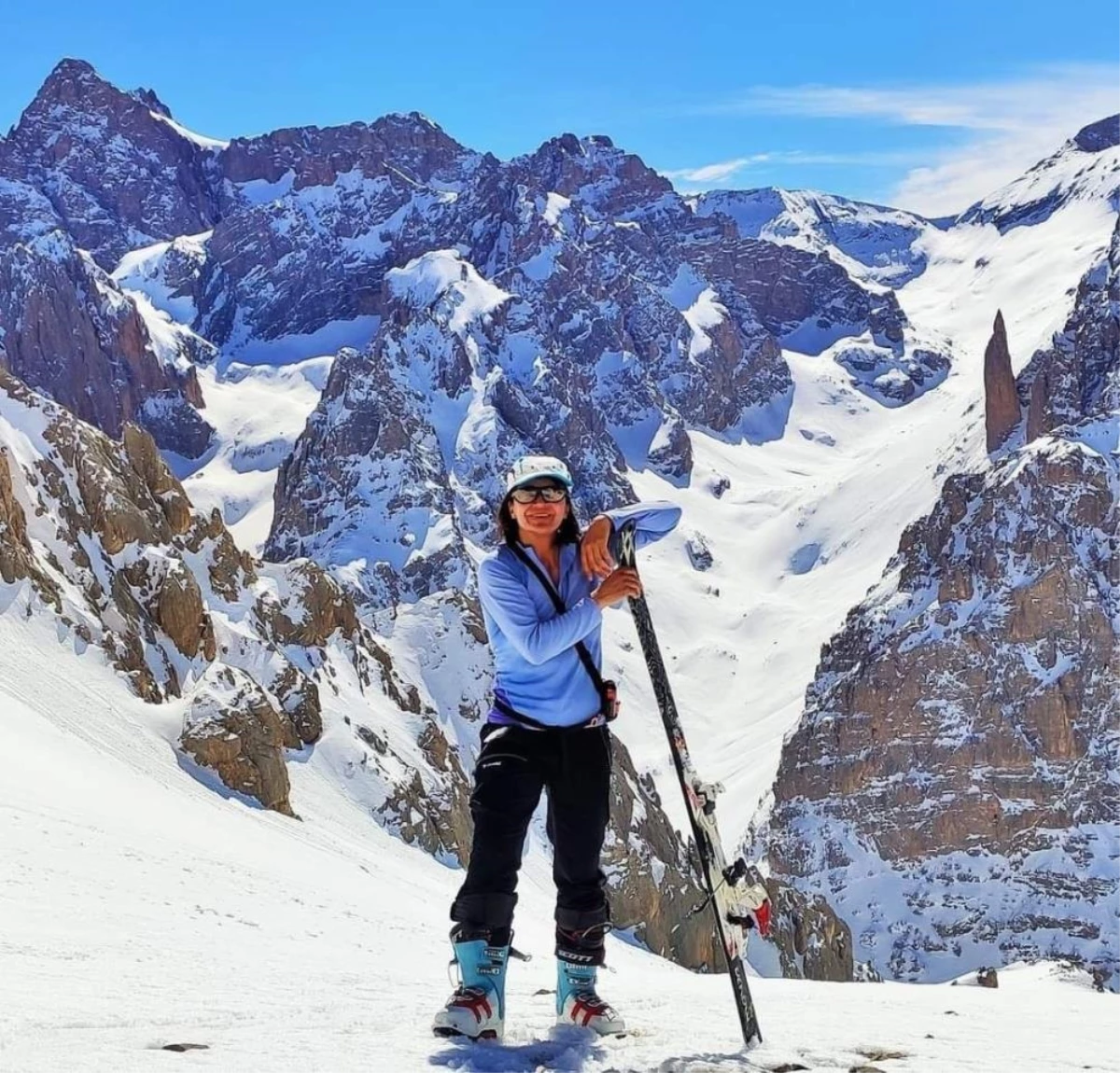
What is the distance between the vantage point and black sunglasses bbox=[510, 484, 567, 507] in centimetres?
779

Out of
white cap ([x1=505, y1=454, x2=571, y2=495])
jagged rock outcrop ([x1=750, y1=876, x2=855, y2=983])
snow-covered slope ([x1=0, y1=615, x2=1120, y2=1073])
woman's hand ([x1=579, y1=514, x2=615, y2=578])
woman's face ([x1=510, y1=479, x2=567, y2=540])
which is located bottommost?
jagged rock outcrop ([x1=750, y1=876, x2=855, y2=983])

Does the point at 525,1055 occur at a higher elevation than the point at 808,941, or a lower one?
higher

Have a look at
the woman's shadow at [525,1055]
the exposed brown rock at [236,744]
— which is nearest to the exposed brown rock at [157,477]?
the exposed brown rock at [236,744]

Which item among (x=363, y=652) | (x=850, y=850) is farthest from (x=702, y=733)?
(x=363, y=652)

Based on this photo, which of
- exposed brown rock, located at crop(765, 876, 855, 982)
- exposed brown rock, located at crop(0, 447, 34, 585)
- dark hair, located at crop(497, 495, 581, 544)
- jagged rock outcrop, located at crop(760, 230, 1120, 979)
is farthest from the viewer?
jagged rock outcrop, located at crop(760, 230, 1120, 979)

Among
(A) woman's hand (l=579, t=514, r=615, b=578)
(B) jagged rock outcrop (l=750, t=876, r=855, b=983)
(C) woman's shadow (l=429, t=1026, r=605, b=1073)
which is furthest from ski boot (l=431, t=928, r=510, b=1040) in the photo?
(B) jagged rock outcrop (l=750, t=876, r=855, b=983)

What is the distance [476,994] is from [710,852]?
62.3 inches

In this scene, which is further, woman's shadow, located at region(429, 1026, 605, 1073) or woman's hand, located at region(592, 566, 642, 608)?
woman's hand, located at region(592, 566, 642, 608)

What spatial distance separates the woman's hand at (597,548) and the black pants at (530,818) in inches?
38.6

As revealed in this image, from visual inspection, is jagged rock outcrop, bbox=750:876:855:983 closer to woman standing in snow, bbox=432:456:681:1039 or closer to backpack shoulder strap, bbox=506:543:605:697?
woman standing in snow, bbox=432:456:681:1039

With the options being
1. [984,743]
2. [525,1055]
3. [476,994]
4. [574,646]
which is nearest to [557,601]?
[574,646]

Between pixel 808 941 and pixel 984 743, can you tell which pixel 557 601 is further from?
pixel 984 743

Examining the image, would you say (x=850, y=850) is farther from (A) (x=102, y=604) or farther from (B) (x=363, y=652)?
(A) (x=102, y=604)

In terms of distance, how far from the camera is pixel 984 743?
503ft
